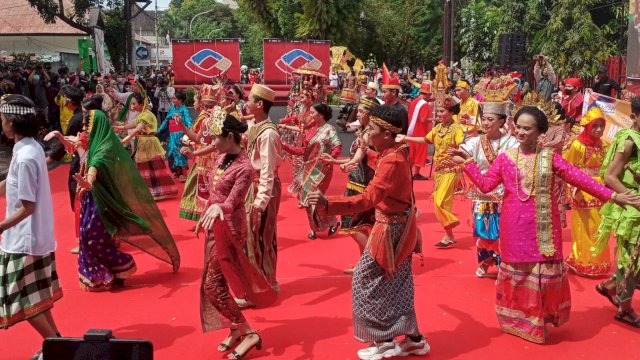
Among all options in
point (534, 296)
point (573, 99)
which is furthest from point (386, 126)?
point (573, 99)

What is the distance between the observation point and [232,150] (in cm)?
430

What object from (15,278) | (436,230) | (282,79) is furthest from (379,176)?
(282,79)

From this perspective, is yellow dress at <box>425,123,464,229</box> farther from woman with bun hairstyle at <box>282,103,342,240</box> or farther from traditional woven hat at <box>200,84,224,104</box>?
traditional woven hat at <box>200,84,224,104</box>

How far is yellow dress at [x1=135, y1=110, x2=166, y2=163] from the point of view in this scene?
9.89m

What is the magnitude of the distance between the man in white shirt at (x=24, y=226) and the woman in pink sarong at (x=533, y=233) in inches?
115

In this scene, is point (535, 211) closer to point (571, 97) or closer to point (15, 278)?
point (15, 278)

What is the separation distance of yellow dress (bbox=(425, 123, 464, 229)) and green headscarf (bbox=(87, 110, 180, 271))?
2731 mm

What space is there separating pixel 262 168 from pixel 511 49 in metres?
12.1

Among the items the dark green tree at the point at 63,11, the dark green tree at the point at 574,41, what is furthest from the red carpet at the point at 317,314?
the dark green tree at the point at 63,11

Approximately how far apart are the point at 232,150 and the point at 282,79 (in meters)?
22.3

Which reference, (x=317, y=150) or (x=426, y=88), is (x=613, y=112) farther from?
(x=426, y=88)

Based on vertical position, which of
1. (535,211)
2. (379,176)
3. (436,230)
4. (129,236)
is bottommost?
(436,230)

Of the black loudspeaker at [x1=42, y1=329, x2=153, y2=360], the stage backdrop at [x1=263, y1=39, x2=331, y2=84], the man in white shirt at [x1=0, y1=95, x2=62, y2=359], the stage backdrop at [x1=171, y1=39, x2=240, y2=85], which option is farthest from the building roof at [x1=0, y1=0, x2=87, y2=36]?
the black loudspeaker at [x1=42, y1=329, x2=153, y2=360]

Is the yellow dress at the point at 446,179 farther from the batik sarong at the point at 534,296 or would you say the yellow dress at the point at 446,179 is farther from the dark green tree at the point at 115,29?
the dark green tree at the point at 115,29
